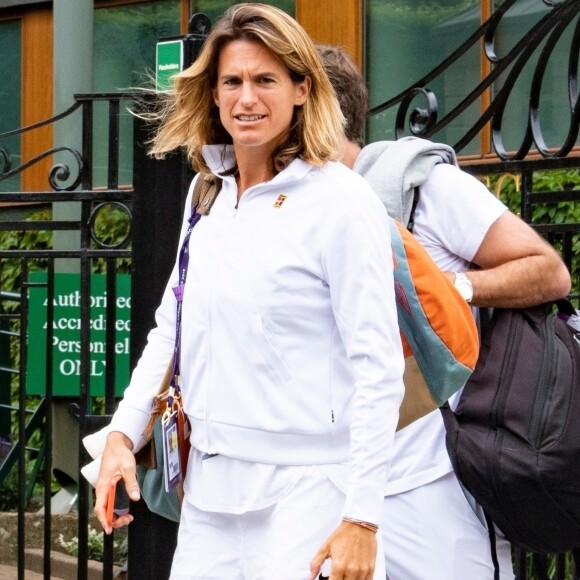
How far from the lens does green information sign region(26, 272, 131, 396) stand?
4.41 meters

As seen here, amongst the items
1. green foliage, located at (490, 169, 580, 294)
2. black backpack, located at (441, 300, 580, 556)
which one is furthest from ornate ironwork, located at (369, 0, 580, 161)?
green foliage, located at (490, 169, 580, 294)

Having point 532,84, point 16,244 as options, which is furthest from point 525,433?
point 16,244

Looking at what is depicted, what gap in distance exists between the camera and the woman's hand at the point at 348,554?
2.24 metres

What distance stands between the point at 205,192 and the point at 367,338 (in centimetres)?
60

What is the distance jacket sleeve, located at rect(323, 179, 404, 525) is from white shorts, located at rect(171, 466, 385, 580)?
0.38 feet

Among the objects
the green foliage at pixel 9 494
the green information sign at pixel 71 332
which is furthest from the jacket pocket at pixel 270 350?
the green foliage at pixel 9 494

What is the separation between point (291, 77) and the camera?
8.36 feet

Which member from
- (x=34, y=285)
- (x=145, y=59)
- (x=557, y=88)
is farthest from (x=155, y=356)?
(x=145, y=59)

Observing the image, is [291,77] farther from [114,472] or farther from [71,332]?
[71,332]

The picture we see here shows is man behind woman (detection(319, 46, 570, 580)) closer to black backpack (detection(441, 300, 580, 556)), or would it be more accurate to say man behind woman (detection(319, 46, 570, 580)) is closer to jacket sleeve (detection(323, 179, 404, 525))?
black backpack (detection(441, 300, 580, 556))

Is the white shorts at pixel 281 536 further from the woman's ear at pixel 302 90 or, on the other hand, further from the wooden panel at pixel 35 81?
Answer: the wooden panel at pixel 35 81

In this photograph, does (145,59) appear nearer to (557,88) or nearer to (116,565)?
(557,88)

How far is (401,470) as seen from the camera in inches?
110

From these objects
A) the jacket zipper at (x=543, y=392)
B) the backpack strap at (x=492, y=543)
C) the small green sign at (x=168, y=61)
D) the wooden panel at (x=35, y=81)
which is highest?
the wooden panel at (x=35, y=81)
